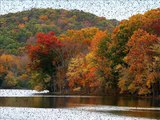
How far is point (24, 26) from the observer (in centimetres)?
14688

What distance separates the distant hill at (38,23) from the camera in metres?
134

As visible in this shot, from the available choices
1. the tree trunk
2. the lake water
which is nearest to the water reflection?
the lake water

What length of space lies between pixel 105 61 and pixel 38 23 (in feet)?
253

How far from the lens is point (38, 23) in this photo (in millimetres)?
150500

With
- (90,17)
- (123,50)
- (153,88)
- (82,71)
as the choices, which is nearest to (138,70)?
(153,88)

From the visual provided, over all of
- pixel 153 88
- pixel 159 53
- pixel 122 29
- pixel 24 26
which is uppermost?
pixel 24 26

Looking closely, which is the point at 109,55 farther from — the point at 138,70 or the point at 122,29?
the point at 138,70

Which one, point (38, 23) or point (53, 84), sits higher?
point (38, 23)

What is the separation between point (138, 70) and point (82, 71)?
2086 centimetres

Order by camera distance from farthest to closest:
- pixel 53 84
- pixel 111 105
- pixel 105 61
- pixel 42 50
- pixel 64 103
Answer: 1. pixel 53 84
2. pixel 42 50
3. pixel 105 61
4. pixel 64 103
5. pixel 111 105

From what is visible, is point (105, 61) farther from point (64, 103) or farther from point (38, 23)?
point (38, 23)

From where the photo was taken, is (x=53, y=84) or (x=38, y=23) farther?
(x=38, y=23)

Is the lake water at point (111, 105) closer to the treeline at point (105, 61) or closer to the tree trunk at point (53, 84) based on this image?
the treeline at point (105, 61)

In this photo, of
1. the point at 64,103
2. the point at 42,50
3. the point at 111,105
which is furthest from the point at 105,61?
the point at 111,105
